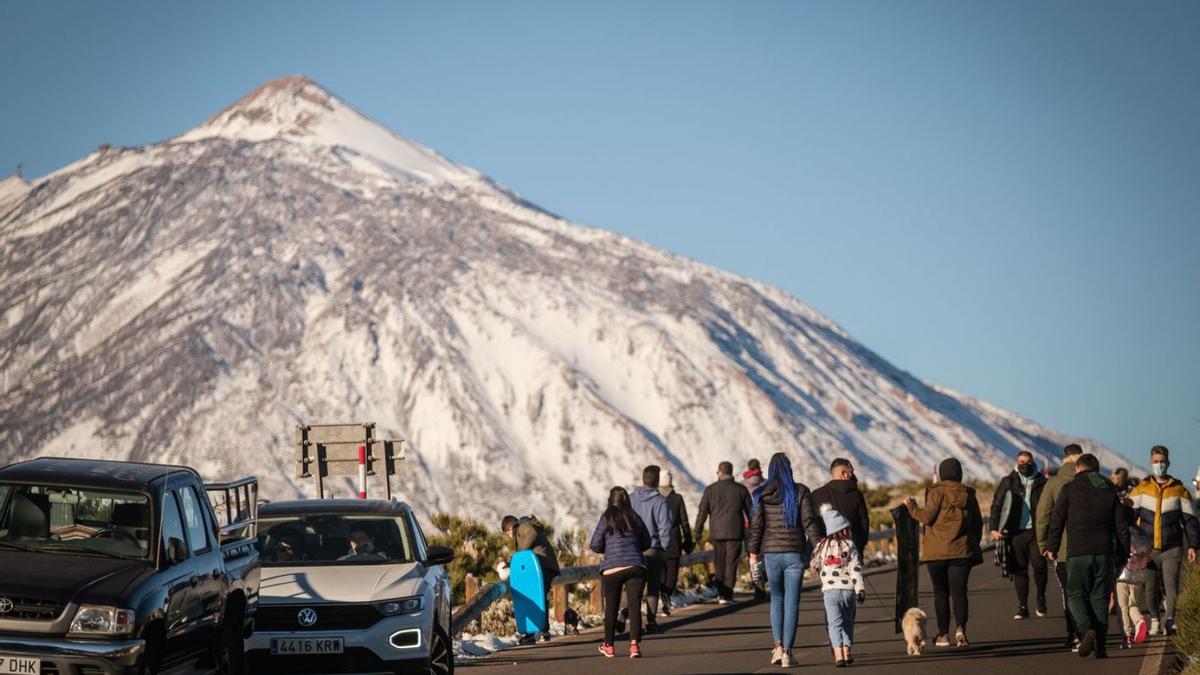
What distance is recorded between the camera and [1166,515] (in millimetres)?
17453

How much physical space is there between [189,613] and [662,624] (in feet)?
37.4

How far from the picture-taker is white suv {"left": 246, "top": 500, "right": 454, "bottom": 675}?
1262cm

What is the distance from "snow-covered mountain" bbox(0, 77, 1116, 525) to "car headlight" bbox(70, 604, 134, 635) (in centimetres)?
11929

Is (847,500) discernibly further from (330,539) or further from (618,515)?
(330,539)

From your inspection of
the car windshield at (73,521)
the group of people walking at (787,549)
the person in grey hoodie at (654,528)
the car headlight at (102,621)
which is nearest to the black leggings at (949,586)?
the group of people walking at (787,549)

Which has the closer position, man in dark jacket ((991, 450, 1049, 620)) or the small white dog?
the small white dog

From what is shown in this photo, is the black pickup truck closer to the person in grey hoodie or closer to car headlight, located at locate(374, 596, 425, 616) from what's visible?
car headlight, located at locate(374, 596, 425, 616)

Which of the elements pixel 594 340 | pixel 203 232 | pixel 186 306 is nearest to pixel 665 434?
pixel 594 340

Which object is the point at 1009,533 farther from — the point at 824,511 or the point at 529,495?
the point at 529,495

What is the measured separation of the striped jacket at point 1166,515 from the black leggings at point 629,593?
518 cm

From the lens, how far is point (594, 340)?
16612 centimetres

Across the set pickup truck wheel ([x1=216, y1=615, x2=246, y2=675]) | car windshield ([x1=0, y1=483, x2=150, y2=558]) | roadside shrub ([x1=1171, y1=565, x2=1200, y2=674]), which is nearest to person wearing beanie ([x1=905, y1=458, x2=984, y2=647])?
roadside shrub ([x1=1171, y1=565, x2=1200, y2=674])

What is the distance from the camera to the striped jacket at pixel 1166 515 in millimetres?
17438

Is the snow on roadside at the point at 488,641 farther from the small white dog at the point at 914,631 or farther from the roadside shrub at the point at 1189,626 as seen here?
the roadside shrub at the point at 1189,626
